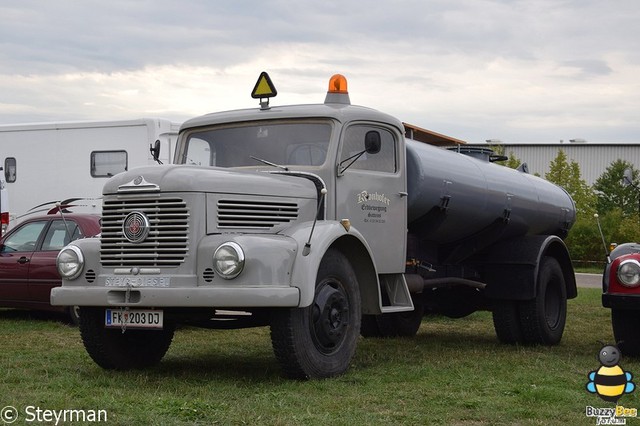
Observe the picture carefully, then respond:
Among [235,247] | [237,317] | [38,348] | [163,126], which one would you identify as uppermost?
[163,126]

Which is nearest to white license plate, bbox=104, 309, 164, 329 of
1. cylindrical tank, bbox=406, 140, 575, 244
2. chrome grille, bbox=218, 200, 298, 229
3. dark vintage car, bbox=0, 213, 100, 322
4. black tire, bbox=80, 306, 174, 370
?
black tire, bbox=80, 306, 174, 370

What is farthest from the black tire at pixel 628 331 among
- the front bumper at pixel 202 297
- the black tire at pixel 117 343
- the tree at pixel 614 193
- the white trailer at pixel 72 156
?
the tree at pixel 614 193

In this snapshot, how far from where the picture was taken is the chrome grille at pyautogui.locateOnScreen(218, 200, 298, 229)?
7.55 m

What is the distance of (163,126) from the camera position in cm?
1598

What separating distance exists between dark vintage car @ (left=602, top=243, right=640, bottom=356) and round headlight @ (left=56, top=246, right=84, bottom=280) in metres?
4.68

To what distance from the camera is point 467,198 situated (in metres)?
10.0

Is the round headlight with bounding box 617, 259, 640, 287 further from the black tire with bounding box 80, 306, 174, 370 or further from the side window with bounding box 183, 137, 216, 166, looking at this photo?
the black tire with bounding box 80, 306, 174, 370

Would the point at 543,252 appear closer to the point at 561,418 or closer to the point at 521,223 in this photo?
the point at 521,223

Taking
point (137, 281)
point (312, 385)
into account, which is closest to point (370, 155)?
point (312, 385)

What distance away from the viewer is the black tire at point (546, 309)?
1073 cm

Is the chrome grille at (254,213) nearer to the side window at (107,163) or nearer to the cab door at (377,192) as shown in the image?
the cab door at (377,192)

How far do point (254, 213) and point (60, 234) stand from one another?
5.34 metres

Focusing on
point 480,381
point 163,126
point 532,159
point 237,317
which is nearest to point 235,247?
point 237,317

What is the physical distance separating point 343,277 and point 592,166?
6443 cm
